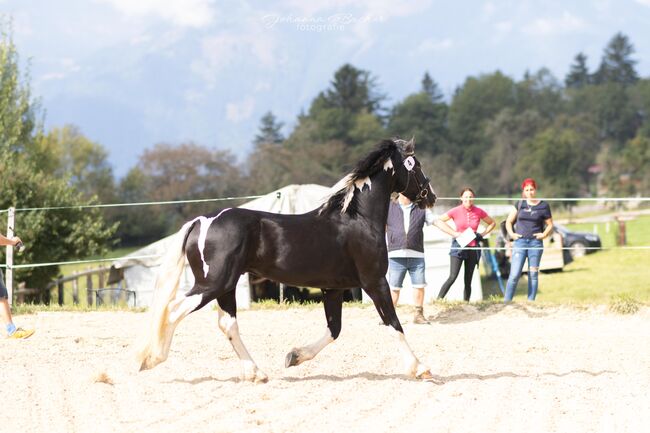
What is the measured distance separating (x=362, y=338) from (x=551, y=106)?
109m

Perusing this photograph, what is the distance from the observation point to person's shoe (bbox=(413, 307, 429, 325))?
9.55 meters

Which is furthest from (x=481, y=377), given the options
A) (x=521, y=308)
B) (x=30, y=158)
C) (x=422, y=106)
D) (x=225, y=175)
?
(x=422, y=106)

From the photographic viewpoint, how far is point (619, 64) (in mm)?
139000

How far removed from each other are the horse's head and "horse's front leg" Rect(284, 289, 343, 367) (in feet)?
3.48

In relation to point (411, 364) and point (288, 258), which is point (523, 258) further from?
point (288, 258)

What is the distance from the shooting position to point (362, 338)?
841 centimetres

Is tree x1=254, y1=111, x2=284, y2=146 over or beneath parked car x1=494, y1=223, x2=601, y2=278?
over

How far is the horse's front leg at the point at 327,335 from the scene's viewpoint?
652 cm

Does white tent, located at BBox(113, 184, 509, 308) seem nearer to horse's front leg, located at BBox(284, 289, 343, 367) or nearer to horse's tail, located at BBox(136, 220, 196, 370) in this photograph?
horse's front leg, located at BBox(284, 289, 343, 367)

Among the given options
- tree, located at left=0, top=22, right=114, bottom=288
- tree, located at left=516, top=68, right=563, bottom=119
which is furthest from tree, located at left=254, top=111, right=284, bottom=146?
tree, located at left=0, top=22, right=114, bottom=288

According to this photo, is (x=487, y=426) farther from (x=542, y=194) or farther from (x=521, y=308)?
(x=542, y=194)

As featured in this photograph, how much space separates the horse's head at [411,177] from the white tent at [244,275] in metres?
4.28

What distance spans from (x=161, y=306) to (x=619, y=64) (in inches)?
5731

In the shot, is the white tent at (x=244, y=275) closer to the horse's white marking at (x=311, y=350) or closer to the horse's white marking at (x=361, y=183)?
the horse's white marking at (x=361, y=183)
